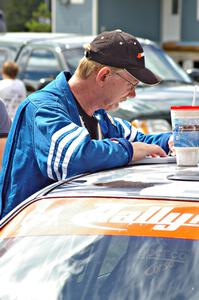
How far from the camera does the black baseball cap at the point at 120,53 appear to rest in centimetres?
392

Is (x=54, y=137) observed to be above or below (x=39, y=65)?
above

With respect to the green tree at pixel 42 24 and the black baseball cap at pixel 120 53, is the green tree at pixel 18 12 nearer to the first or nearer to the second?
the green tree at pixel 42 24

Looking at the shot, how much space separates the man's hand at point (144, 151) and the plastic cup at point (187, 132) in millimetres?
195

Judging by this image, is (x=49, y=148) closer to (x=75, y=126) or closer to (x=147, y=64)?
(x=75, y=126)

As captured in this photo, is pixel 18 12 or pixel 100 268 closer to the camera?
pixel 100 268

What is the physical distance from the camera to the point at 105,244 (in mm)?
3072

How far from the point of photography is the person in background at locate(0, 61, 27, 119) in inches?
416

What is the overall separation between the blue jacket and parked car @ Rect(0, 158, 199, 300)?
1.17 ft

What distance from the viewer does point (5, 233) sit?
10.6ft

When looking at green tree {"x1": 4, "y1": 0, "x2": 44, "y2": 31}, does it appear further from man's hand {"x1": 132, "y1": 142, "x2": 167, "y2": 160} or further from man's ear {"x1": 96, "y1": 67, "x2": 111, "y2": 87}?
man's hand {"x1": 132, "y1": 142, "x2": 167, "y2": 160}

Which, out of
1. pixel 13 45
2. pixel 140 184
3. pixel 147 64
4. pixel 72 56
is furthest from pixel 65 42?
pixel 140 184

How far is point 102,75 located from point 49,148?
0.44m

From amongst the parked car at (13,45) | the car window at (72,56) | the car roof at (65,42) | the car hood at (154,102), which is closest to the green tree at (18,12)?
the parked car at (13,45)

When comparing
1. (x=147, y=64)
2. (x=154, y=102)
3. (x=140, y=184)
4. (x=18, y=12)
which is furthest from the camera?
(x=18, y=12)
